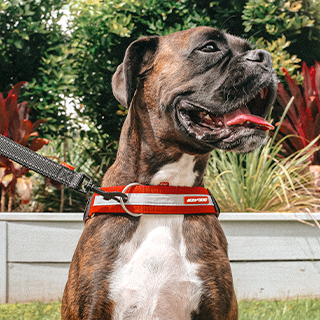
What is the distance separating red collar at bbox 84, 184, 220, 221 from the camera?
188cm

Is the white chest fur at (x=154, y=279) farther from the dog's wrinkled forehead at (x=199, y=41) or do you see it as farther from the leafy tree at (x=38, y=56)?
the leafy tree at (x=38, y=56)

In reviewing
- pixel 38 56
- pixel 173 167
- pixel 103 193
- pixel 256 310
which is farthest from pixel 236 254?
pixel 38 56

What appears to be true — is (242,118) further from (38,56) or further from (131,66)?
(38,56)

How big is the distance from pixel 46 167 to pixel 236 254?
2237 mm

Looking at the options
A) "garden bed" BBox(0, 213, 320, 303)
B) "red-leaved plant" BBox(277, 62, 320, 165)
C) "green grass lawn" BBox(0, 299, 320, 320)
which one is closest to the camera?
"green grass lawn" BBox(0, 299, 320, 320)

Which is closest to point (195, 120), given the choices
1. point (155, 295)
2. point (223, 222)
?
point (155, 295)

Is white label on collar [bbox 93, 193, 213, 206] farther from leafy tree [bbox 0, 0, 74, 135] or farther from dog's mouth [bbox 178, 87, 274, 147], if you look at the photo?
leafy tree [bbox 0, 0, 74, 135]

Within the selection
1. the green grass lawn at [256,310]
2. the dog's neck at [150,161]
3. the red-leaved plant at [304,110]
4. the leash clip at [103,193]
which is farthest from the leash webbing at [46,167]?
the red-leaved plant at [304,110]

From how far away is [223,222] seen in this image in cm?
356

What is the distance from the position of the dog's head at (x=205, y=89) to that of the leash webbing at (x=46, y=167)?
0.43 metres

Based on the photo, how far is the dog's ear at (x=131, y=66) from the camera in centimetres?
199

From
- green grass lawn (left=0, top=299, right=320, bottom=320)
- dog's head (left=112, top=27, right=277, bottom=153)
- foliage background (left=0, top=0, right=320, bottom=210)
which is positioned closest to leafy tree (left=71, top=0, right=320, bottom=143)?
foliage background (left=0, top=0, right=320, bottom=210)

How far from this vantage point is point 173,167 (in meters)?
1.99

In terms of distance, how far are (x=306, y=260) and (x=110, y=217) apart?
7.71 feet
